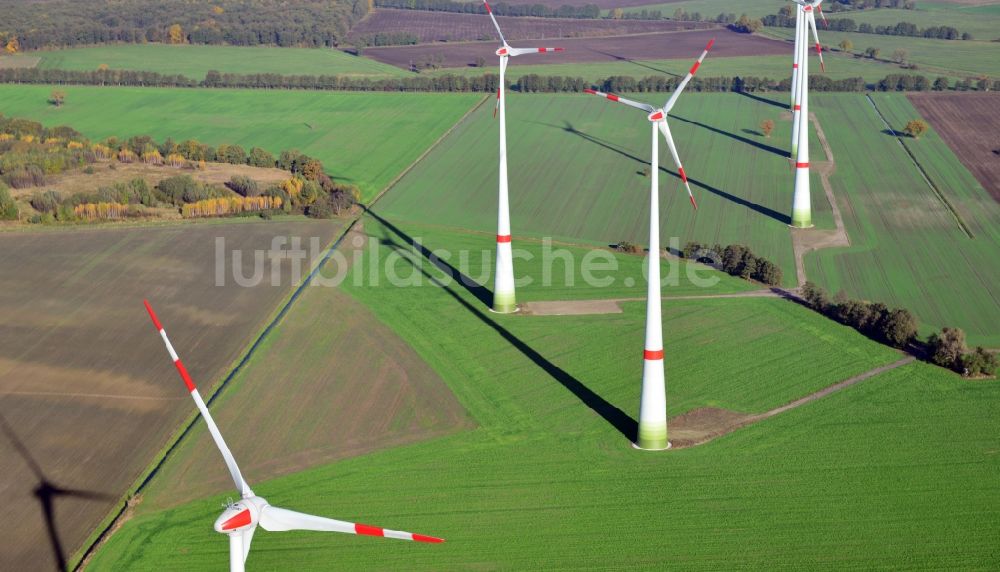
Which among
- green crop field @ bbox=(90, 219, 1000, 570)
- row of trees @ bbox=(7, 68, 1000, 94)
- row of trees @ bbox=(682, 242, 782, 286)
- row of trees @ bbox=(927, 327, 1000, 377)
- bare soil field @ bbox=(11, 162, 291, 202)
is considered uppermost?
row of trees @ bbox=(7, 68, 1000, 94)

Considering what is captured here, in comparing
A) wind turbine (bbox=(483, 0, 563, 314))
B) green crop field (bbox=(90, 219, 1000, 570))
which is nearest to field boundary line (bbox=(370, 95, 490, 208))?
wind turbine (bbox=(483, 0, 563, 314))

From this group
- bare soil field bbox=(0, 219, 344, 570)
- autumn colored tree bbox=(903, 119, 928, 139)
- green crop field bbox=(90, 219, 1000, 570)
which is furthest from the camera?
autumn colored tree bbox=(903, 119, 928, 139)

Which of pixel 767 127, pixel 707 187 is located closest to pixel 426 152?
pixel 707 187

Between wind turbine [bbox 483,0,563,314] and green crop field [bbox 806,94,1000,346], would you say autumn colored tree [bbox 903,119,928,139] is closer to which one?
green crop field [bbox 806,94,1000,346]

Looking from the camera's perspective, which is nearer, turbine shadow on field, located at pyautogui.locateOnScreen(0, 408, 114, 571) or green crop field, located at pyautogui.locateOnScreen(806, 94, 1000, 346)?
turbine shadow on field, located at pyautogui.locateOnScreen(0, 408, 114, 571)

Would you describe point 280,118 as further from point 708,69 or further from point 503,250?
point 503,250

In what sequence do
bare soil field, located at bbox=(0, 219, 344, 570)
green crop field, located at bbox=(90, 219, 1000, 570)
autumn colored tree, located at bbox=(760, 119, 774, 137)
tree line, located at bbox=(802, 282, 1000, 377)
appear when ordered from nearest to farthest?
1. green crop field, located at bbox=(90, 219, 1000, 570)
2. bare soil field, located at bbox=(0, 219, 344, 570)
3. tree line, located at bbox=(802, 282, 1000, 377)
4. autumn colored tree, located at bbox=(760, 119, 774, 137)

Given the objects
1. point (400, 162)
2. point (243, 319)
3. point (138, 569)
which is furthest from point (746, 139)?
point (138, 569)

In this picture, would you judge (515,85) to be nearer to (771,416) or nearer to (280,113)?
(280,113)
